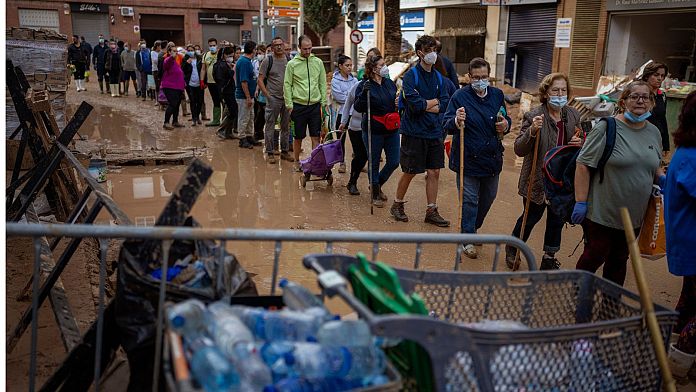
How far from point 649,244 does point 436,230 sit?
280 cm

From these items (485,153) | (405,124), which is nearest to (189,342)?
(485,153)

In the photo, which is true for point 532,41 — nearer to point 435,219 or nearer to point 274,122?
point 274,122

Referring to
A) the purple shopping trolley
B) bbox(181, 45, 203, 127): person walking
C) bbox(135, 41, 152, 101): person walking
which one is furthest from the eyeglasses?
bbox(135, 41, 152, 101): person walking

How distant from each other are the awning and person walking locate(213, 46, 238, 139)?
11.3 m

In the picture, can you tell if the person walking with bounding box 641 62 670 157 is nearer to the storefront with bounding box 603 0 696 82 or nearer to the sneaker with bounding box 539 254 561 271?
the sneaker with bounding box 539 254 561 271

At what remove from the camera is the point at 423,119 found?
6555 mm

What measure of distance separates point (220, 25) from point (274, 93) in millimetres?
36958

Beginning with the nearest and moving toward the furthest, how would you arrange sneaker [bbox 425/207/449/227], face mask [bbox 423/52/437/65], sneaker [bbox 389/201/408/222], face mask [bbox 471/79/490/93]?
1. face mask [bbox 471/79/490/93]
2. face mask [bbox 423/52/437/65]
3. sneaker [bbox 425/207/449/227]
4. sneaker [bbox 389/201/408/222]

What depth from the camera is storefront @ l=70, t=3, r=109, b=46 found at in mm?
40312

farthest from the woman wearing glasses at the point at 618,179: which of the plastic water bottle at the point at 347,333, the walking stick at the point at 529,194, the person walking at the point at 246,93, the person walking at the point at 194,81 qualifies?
the person walking at the point at 194,81

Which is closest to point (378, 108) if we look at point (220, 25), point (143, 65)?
point (143, 65)

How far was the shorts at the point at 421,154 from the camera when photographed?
21.8 feet

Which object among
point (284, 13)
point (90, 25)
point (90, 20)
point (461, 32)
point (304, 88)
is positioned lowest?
point (304, 88)

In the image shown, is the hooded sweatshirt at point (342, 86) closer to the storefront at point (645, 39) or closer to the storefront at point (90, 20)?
the storefront at point (645, 39)
